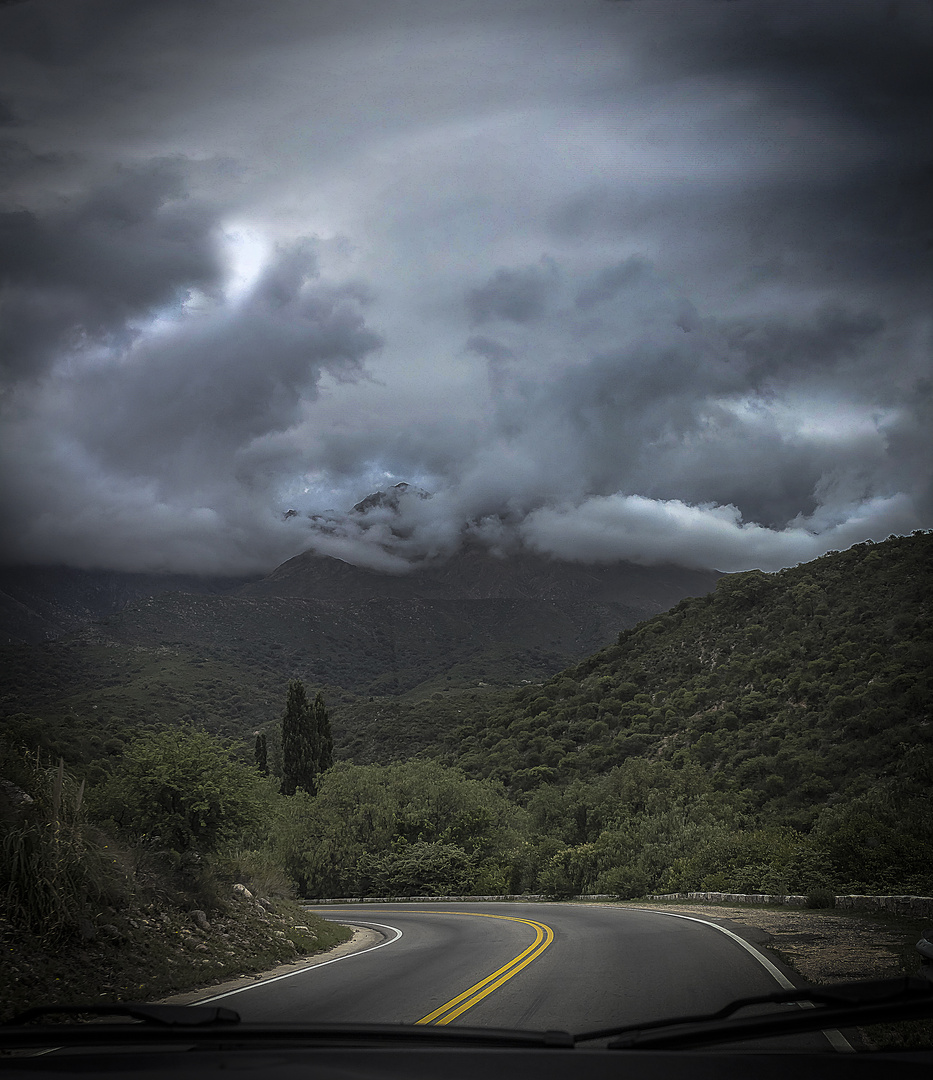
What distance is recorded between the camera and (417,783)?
5003 cm

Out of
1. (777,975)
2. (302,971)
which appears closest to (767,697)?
(302,971)

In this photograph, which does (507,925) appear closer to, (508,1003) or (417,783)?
(508,1003)

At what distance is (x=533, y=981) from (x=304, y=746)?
54456mm

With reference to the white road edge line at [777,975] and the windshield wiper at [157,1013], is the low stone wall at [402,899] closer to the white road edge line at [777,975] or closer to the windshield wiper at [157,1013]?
the white road edge line at [777,975]

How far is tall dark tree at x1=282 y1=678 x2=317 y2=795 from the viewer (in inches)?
2405

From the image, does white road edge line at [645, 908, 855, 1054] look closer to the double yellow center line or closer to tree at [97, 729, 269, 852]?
the double yellow center line

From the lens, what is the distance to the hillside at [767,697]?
42312 millimetres

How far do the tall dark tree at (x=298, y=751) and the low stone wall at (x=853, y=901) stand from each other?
38.4m

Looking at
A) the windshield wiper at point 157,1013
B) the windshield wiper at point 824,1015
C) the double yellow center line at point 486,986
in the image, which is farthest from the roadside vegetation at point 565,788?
the windshield wiper at point 824,1015

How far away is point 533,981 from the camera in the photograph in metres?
10.5

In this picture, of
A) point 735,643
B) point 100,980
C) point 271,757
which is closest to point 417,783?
point 271,757

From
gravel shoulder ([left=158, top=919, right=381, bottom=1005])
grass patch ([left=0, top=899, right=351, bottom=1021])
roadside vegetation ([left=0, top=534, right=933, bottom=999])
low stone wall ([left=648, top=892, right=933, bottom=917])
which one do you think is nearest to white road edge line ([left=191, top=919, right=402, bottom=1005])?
gravel shoulder ([left=158, top=919, right=381, bottom=1005])

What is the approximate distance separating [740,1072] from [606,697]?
72.8 m

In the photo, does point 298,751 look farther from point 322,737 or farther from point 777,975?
point 777,975
